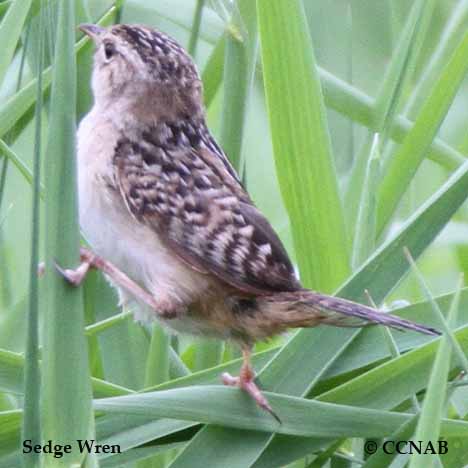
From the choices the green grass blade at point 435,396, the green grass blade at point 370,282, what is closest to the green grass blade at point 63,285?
the green grass blade at point 370,282

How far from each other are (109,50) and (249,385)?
1.00 meters

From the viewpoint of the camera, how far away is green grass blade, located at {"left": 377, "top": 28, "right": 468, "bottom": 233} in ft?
8.23

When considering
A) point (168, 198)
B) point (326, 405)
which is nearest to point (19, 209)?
point (168, 198)

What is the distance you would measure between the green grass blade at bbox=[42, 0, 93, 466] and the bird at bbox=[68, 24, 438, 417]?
47 cm

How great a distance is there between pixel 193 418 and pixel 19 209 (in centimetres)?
219

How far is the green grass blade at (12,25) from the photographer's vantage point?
2373mm

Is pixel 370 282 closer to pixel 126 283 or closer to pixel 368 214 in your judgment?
pixel 368 214

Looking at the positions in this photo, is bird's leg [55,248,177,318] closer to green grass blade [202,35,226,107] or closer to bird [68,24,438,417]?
bird [68,24,438,417]

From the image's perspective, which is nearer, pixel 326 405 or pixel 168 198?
pixel 326 405

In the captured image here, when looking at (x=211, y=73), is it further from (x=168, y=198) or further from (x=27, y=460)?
(x=27, y=460)

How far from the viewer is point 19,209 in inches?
161

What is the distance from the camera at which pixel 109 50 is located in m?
2.87

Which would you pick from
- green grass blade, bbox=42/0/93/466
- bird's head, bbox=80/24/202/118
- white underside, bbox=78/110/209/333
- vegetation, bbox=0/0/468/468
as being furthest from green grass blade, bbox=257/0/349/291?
green grass blade, bbox=42/0/93/466

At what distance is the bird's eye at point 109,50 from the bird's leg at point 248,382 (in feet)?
2.65
